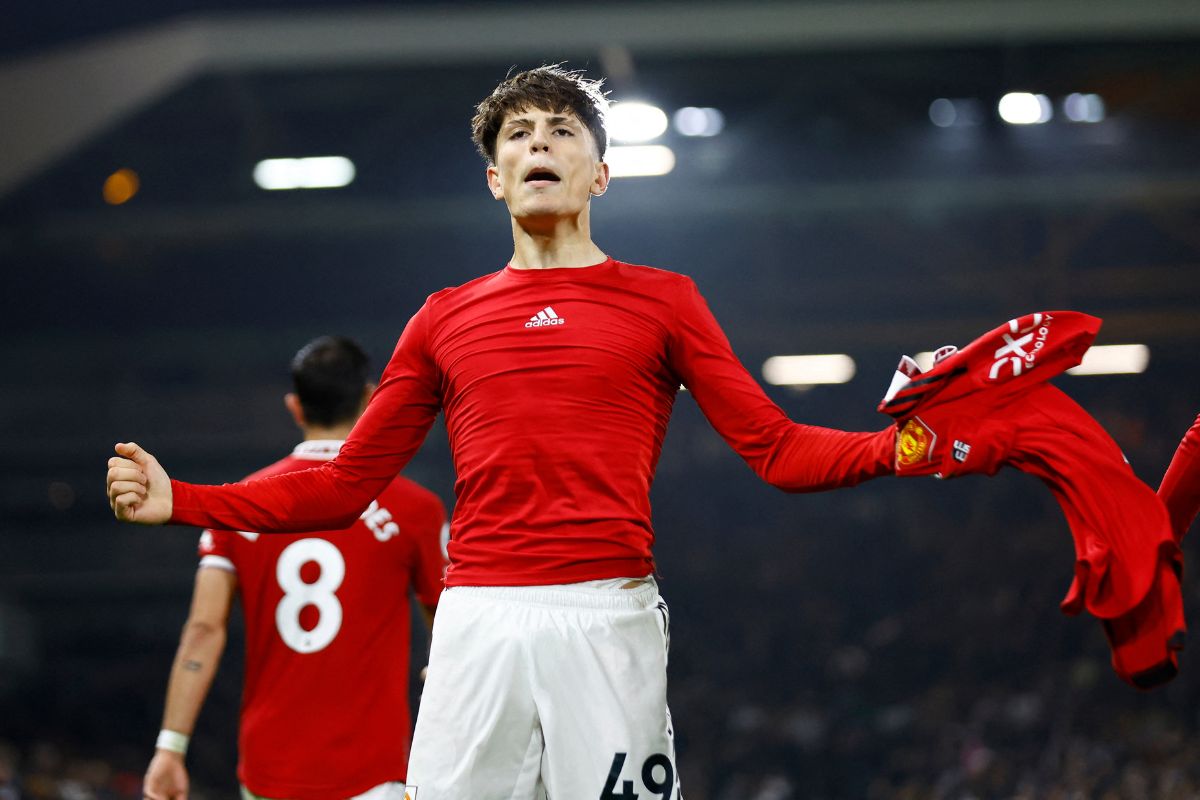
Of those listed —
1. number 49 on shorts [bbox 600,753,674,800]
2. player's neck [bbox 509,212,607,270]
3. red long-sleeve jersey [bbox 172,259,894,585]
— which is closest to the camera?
number 49 on shorts [bbox 600,753,674,800]

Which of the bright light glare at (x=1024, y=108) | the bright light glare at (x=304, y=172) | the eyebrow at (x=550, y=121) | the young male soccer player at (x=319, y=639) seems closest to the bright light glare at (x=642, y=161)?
the bright light glare at (x=304, y=172)

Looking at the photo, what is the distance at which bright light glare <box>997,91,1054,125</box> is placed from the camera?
435 inches

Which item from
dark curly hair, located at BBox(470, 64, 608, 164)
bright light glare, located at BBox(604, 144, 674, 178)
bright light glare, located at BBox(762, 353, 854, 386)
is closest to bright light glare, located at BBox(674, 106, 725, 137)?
bright light glare, located at BBox(604, 144, 674, 178)

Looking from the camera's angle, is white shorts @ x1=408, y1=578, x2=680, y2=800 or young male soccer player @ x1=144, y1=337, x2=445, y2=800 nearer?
white shorts @ x1=408, y1=578, x2=680, y2=800

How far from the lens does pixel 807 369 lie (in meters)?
13.7

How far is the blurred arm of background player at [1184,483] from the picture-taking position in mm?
2420

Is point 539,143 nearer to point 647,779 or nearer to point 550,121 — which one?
point 550,121

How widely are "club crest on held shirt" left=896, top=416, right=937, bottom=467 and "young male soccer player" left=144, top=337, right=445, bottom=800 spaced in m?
1.52

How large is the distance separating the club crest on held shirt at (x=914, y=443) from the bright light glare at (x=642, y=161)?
986cm

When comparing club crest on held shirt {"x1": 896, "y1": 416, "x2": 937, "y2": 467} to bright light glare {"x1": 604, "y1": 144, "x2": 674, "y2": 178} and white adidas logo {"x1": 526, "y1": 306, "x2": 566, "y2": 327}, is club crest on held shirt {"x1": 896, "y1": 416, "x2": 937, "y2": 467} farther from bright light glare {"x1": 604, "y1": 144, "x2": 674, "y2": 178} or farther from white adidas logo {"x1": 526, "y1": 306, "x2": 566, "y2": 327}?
bright light glare {"x1": 604, "y1": 144, "x2": 674, "y2": 178}

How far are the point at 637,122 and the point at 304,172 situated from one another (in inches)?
121

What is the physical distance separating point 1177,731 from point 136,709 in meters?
9.97

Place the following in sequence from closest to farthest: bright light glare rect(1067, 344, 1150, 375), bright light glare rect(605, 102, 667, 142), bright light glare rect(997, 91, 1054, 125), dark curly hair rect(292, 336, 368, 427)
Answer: dark curly hair rect(292, 336, 368, 427)
bright light glare rect(997, 91, 1054, 125)
bright light glare rect(605, 102, 667, 142)
bright light glare rect(1067, 344, 1150, 375)

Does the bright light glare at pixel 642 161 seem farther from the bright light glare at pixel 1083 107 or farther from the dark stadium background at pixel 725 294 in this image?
the bright light glare at pixel 1083 107
